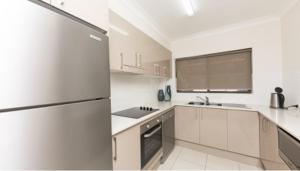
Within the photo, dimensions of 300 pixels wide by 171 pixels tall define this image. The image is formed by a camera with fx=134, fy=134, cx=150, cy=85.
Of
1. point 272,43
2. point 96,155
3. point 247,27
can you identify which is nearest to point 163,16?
point 247,27

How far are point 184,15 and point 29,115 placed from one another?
89.1 inches

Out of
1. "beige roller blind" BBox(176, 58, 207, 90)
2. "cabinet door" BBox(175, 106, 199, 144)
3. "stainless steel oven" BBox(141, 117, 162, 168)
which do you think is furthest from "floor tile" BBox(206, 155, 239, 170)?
"beige roller blind" BBox(176, 58, 207, 90)

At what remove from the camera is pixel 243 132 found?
6.77ft

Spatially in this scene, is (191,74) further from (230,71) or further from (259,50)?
(259,50)

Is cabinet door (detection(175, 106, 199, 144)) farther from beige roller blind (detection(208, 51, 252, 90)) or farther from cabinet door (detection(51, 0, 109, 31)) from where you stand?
cabinet door (detection(51, 0, 109, 31))

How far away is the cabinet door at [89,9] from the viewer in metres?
0.74

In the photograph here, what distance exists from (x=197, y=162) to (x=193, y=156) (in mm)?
176

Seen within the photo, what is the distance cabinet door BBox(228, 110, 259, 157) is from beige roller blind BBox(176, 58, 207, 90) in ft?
3.02

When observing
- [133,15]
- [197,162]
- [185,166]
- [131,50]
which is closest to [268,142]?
[197,162]

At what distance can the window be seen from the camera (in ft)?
8.19

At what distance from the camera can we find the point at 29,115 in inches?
21.5

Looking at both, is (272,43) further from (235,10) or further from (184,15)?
(184,15)

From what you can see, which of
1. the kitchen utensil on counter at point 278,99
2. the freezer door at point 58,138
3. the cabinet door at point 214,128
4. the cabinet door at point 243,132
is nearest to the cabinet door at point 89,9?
the freezer door at point 58,138

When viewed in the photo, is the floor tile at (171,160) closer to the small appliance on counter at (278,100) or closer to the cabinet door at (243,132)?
the cabinet door at (243,132)
